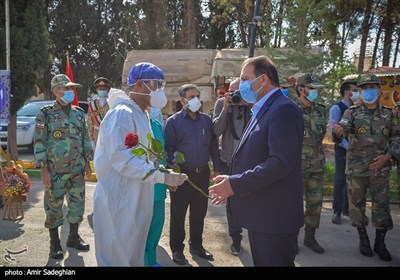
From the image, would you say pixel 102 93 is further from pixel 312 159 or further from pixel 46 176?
pixel 312 159

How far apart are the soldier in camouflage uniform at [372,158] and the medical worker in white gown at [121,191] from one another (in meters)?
2.57

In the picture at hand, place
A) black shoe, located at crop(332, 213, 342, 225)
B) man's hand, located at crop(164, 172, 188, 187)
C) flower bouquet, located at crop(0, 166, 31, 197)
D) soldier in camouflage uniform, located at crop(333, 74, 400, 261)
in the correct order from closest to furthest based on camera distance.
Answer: man's hand, located at crop(164, 172, 188, 187)
soldier in camouflage uniform, located at crop(333, 74, 400, 261)
flower bouquet, located at crop(0, 166, 31, 197)
black shoe, located at crop(332, 213, 342, 225)

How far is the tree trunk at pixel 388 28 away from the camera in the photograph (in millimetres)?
17375

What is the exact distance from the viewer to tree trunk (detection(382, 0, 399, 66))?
17.4 meters

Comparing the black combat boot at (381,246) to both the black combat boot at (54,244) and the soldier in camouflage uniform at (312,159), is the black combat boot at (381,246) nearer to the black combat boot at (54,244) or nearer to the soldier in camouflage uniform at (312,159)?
the soldier in camouflage uniform at (312,159)

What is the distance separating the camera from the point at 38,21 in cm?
925

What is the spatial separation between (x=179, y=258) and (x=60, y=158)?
1.70m

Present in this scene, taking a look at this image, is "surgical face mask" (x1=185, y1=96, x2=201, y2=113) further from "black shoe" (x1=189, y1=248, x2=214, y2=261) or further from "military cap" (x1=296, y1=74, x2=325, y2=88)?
"black shoe" (x1=189, y1=248, x2=214, y2=261)

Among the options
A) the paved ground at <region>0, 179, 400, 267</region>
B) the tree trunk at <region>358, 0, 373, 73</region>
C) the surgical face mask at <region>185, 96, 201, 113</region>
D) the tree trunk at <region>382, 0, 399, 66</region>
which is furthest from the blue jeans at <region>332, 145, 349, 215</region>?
the tree trunk at <region>382, 0, 399, 66</region>

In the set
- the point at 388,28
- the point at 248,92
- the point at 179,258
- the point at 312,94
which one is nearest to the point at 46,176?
the point at 179,258

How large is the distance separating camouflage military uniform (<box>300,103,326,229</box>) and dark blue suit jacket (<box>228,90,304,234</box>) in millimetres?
2132

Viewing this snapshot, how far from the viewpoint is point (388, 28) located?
18609 mm
